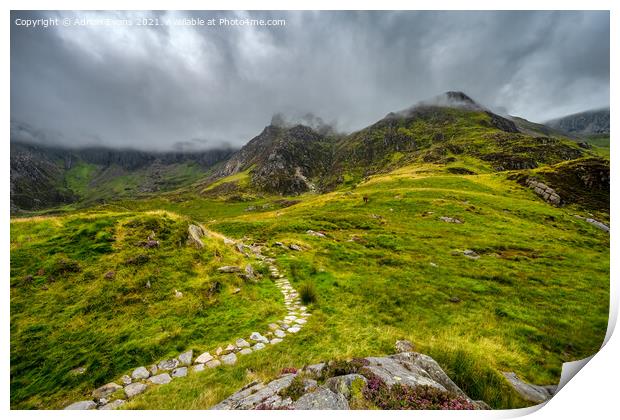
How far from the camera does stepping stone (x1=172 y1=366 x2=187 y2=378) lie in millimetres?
8805

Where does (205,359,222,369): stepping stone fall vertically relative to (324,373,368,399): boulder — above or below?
below

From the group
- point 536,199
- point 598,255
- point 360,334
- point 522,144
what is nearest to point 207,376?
point 360,334

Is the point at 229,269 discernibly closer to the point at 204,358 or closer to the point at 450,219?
the point at 204,358

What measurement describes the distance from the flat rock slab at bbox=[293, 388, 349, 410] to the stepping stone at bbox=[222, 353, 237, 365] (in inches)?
131

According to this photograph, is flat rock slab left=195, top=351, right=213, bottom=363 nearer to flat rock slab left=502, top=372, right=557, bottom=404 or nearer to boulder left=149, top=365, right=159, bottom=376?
boulder left=149, top=365, right=159, bottom=376

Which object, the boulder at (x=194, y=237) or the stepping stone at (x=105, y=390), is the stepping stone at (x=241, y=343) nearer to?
→ the stepping stone at (x=105, y=390)

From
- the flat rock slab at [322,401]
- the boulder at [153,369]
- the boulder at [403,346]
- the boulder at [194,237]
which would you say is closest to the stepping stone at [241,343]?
the boulder at [153,369]

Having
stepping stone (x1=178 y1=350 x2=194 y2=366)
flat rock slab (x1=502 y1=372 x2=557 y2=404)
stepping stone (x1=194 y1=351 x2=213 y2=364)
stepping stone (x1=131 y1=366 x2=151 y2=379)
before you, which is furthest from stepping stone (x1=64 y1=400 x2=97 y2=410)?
flat rock slab (x1=502 y1=372 x2=557 y2=404)

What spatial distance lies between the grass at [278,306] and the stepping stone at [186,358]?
391mm

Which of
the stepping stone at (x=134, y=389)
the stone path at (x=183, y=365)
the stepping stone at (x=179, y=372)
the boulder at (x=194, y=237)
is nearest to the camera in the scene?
the stone path at (x=183, y=365)

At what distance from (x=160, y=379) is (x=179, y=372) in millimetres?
554

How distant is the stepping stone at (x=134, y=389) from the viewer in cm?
806

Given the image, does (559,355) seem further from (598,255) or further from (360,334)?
(598,255)
